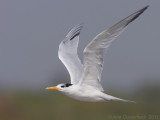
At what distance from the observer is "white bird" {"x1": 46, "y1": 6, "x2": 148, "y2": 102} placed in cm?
1568

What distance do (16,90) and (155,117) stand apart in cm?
467

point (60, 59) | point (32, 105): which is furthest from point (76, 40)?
point (32, 105)

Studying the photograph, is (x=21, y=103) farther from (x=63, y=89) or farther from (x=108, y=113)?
(x=63, y=89)

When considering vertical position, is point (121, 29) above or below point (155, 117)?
above

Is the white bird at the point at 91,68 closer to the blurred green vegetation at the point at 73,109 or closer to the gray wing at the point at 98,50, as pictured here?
the gray wing at the point at 98,50

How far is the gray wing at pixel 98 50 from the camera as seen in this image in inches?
614

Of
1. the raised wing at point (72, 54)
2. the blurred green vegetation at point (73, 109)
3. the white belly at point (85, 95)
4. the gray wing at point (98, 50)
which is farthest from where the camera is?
the blurred green vegetation at point (73, 109)

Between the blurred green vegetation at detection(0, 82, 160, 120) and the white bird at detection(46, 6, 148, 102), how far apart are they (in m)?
2.97

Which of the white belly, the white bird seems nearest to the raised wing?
the white bird

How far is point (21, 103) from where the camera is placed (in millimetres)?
22875

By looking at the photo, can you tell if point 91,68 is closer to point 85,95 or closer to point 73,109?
point 85,95

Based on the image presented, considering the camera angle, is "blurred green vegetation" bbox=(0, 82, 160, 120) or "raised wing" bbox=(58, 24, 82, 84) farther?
"blurred green vegetation" bbox=(0, 82, 160, 120)

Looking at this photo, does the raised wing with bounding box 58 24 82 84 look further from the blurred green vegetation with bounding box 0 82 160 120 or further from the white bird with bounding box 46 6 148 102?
the blurred green vegetation with bounding box 0 82 160 120

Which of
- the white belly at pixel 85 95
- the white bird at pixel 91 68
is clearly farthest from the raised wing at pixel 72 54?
the white belly at pixel 85 95
